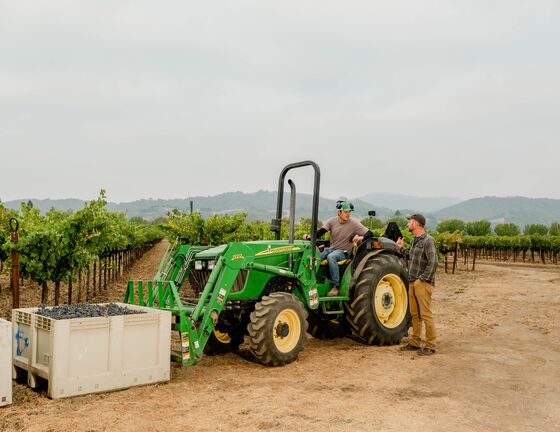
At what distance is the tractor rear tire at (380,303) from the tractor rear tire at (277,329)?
1325 millimetres

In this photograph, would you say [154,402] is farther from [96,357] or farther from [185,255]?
[185,255]

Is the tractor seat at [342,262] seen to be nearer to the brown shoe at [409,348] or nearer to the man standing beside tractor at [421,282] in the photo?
the man standing beside tractor at [421,282]

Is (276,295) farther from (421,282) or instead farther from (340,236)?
(421,282)

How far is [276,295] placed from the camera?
748cm

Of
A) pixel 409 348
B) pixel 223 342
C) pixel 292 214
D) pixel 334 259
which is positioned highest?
pixel 292 214

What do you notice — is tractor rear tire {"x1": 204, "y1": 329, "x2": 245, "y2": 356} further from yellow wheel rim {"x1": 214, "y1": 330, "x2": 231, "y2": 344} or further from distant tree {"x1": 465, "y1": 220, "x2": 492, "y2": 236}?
distant tree {"x1": 465, "y1": 220, "x2": 492, "y2": 236}

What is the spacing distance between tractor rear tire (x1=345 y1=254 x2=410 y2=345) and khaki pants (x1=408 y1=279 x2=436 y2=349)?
0.43m

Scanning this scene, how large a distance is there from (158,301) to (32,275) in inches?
149

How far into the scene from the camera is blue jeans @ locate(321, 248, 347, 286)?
28.3 feet

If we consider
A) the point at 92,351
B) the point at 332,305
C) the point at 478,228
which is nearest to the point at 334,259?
the point at 332,305

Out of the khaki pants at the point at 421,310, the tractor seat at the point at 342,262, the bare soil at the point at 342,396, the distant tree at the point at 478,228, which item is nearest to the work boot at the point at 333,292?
the tractor seat at the point at 342,262

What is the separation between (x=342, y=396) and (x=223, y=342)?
252cm

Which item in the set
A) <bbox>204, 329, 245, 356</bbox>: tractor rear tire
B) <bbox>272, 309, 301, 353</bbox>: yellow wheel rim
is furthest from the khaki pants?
<bbox>204, 329, 245, 356</bbox>: tractor rear tire

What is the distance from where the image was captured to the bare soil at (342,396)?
5234 millimetres
